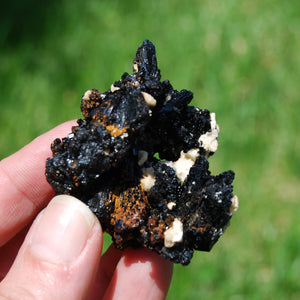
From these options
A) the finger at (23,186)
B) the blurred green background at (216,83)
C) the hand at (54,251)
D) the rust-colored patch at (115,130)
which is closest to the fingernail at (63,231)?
the hand at (54,251)

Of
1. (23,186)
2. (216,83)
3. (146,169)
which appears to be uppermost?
(216,83)

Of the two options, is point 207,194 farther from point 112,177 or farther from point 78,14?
point 78,14

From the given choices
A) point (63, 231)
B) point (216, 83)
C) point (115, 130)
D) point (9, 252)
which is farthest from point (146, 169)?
point (216, 83)

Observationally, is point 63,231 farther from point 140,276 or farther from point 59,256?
point 140,276

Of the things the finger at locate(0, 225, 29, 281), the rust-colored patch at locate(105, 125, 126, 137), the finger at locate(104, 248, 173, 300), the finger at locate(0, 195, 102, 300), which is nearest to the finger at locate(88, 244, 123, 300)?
the finger at locate(104, 248, 173, 300)

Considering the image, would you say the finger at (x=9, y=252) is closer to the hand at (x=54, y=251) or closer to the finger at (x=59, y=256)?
the hand at (x=54, y=251)

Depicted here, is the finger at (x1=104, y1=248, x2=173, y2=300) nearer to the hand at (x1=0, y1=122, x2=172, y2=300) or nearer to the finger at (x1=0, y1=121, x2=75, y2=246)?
the hand at (x1=0, y1=122, x2=172, y2=300)
